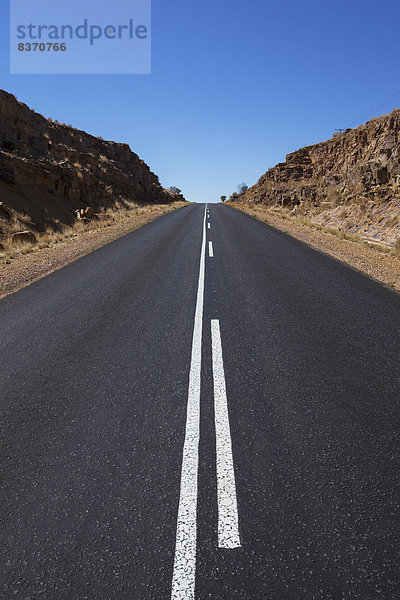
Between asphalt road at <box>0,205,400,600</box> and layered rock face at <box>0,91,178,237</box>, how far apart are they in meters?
16.5

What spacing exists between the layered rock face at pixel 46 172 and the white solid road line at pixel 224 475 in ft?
59.0

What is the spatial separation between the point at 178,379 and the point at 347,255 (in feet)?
32.5

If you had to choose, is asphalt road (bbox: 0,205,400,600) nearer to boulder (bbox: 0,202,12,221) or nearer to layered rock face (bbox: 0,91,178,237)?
boulder (bbox: 0,202,12,221)

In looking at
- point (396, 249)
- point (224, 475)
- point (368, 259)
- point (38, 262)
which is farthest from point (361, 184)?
point (224, 475)

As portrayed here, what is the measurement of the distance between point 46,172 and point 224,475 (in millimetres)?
27412

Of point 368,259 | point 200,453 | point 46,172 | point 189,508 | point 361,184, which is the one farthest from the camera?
point 46,172

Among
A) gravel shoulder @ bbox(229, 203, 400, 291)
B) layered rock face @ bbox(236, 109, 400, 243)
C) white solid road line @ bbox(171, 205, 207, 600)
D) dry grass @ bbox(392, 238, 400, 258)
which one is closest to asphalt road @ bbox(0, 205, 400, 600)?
white solid road line @ bbox(171, 205, 207, 600)

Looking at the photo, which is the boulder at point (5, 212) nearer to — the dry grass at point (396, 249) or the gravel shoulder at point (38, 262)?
the gravel shoulder at point (38, 262)

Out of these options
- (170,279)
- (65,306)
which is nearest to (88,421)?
(65,306)

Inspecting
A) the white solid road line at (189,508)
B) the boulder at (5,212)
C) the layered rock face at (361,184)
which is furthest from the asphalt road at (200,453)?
the boulder at (5,212)

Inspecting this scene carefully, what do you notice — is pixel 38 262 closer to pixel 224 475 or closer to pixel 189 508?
pixel 224 475

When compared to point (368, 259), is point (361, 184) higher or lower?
higher

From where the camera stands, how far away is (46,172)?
25312 mm

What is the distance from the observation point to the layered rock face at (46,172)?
21484 millimetres
